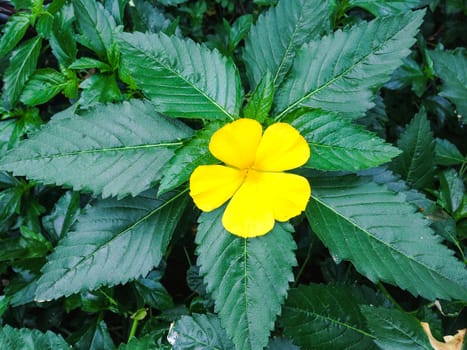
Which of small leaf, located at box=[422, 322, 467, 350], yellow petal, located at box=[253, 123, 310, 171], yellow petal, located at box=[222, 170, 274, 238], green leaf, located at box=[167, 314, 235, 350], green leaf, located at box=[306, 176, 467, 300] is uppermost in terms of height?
yellow petal, located at box=[253, 123, 310, 171]

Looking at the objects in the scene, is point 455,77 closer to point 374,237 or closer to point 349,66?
point 349,66

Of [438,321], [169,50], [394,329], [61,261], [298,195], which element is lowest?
[438,321]

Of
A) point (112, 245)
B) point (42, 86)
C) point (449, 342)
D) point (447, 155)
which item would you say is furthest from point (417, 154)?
point (42, 86)

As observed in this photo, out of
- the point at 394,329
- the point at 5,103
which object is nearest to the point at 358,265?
the point at 394,329

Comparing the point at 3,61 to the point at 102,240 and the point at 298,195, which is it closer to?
the point at 102,240

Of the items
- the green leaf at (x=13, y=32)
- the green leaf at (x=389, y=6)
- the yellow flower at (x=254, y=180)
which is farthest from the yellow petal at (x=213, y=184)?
the green leaf at (x=13, y=32)

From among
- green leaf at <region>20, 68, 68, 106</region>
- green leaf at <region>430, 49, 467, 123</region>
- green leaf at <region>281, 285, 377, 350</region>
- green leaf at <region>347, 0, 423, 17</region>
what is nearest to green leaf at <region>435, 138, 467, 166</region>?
green leaf at <region>430, 49, 467, 123</region>

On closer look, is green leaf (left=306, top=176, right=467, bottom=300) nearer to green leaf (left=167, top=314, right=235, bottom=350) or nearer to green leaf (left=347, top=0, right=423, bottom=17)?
green leaf (left=167, top=314, right=235, bottom=350)
